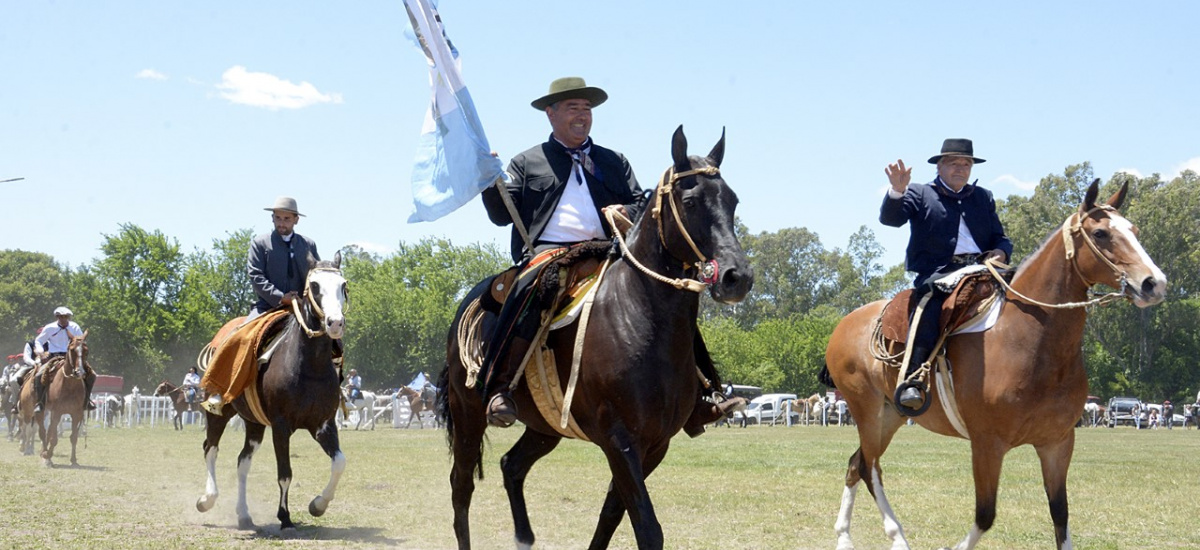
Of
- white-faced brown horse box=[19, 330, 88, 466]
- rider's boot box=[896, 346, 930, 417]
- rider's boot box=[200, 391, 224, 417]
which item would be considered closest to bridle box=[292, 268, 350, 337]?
rider's boot box=[200, 391, 224, 417]

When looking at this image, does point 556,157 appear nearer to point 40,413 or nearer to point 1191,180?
point 40,413

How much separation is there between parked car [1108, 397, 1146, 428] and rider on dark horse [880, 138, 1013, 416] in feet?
194

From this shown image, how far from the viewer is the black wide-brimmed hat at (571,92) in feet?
24.8

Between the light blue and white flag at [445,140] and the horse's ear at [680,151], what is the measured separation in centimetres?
160

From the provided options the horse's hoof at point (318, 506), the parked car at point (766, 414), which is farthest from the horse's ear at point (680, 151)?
the parked car at point (766, 414)

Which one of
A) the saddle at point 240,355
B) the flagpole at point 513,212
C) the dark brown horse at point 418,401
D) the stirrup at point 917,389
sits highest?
the flagpole at point 513,212

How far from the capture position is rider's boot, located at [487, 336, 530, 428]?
6977 mm

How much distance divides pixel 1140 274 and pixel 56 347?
67.3 ft

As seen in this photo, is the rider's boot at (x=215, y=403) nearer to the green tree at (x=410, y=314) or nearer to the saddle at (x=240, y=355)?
the saddle at (x=240, y=355)

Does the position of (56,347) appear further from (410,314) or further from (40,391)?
(410,314)

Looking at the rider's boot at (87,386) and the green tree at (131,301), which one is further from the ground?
the green tree at (131,301)

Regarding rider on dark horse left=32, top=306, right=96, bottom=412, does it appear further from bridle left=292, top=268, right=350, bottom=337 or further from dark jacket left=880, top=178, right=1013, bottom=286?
dark jacket left=880, top=178, right=1013, bottom=286

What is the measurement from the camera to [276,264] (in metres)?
12.4

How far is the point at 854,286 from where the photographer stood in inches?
4798
